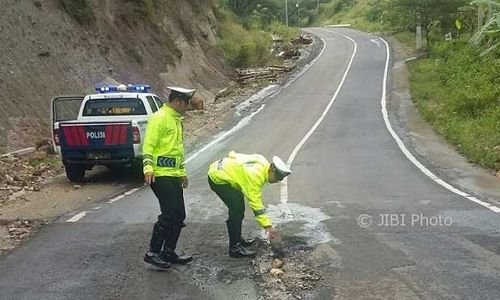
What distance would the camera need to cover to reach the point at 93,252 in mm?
7363

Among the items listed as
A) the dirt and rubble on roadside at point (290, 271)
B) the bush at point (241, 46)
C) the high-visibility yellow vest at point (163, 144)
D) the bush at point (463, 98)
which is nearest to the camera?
the dirt and rubble on roadside at point (290, 271)

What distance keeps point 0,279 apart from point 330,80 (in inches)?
1217

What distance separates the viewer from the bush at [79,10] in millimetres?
23891

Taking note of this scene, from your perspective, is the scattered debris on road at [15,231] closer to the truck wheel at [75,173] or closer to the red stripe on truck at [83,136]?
the red stripe on truck at [83,136]

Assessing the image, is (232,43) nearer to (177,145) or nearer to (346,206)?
(346,206)

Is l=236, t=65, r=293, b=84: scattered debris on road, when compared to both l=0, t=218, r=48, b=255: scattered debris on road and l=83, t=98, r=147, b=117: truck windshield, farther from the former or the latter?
l=0, t=218, r=48, b=255: scattered debris on road

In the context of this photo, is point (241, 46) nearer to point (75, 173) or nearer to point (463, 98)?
point (463, 98)

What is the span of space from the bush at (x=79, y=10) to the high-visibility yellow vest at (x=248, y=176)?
19.0 metres

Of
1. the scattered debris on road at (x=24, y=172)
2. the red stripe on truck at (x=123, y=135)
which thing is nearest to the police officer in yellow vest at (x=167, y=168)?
the scattered debris on road at (x=24, y=172)

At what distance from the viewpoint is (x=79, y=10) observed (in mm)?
24375

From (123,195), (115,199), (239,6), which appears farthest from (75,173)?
(239,6)

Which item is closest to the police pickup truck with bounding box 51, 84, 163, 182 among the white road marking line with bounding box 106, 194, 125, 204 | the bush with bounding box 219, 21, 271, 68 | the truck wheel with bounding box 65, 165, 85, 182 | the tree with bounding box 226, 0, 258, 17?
the truck wheel with bounding box 65, 165, 85, 182

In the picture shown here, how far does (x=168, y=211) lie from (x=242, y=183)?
2.65 ft

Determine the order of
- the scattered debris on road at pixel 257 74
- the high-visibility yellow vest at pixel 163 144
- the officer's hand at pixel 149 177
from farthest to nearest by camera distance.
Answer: the scattered debris on road at pixel 257 74 < the high-visibility yellow vest at pixel 163 144 < the officer's hand at pixel 149 177
